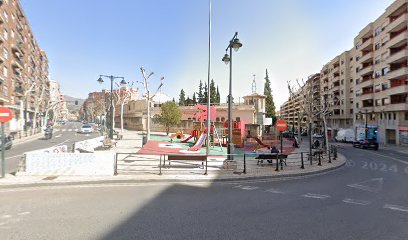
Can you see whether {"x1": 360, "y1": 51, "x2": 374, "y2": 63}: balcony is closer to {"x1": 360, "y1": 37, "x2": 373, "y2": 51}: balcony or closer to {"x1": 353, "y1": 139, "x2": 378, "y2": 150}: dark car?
{"x1": 360, "y1": 37, "x2": 373, "y2": 51}: balcony

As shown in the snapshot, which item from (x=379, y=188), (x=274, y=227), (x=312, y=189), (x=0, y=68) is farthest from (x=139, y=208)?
(x=0, y=68)

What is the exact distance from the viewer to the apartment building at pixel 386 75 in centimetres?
3341

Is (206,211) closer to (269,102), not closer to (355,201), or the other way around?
(355,201)

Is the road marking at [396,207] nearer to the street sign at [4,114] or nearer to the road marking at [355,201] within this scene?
the road marking at [355,201]

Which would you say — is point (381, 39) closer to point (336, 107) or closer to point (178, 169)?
point (336, 107)

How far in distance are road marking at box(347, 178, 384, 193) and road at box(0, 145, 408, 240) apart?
5 centimetres

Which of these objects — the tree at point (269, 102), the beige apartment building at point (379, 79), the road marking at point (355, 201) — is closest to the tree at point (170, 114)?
the beige apartment building at point (379, 79)

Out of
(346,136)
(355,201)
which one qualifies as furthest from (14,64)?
(346,136)

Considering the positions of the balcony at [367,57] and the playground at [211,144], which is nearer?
the playground at [211,144]

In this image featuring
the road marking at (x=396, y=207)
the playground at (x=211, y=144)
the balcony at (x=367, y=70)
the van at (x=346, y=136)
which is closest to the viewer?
the road marking at (x=396, y=207)

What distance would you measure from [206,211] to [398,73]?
4311cm

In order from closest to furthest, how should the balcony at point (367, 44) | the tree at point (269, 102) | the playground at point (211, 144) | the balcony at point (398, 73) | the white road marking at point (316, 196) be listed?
the white road marking at point (316, 196) → the playground at point (211, 144) → the balcony at point (398, 73) → the balcony at point (367, 44) → the tree at point (269, 102)

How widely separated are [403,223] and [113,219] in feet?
24.4

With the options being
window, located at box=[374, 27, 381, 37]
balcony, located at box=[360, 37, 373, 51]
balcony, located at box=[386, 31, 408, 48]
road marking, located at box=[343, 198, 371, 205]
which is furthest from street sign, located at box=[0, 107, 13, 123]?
balcony, located at box=[360, 37, 373, 51]
